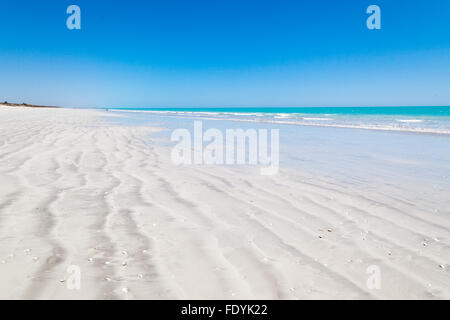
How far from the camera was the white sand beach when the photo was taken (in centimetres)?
181

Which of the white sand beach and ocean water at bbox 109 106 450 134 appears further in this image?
ocean water at bbox 109 106 450 134

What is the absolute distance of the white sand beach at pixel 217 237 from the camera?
181 centimetres

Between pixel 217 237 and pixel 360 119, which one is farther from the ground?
pixel 360 119

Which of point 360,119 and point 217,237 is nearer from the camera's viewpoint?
point 217,237

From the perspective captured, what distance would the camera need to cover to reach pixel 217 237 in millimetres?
2498

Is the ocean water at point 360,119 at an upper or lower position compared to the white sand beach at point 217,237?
upper

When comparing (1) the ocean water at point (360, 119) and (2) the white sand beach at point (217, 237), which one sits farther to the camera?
(1) the ocean water at point (360, 119)

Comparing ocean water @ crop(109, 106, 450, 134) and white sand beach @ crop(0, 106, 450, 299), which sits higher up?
ocean water @ crop(109, 106, 450, 134)

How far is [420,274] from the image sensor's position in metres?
1.98

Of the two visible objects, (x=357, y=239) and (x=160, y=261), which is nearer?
(x=160, y=261)
